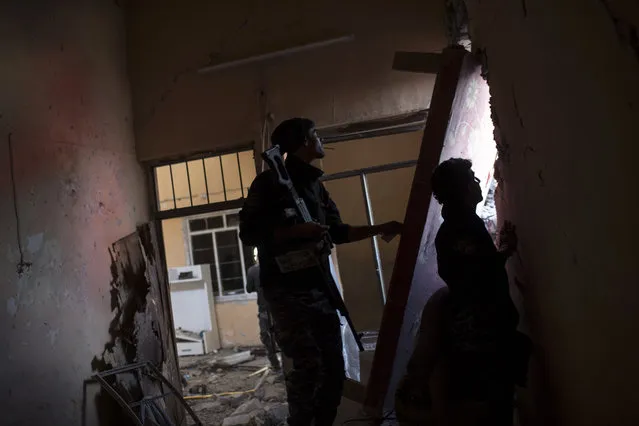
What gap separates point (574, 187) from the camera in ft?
3.59

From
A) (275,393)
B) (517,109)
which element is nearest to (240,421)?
(275,393)

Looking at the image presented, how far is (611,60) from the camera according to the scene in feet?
2.76

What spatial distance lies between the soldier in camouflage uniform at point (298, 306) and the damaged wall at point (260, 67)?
2031 mm

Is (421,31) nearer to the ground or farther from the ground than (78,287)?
farther from the ground

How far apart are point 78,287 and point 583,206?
10.7 feet

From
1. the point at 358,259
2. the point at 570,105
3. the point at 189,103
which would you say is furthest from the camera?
the point at 358,259

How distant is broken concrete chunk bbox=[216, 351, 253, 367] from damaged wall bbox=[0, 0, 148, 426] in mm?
3201

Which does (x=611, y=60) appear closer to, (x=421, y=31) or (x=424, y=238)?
(x=424, y=238)

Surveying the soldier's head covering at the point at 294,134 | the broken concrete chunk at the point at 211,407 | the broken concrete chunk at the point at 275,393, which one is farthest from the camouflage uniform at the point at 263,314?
the soldier's head covering at the point at 294,134

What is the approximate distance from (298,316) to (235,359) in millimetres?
5226

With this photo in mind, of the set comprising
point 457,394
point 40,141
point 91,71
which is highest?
point 91,71

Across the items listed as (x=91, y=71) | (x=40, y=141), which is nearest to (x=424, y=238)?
(x=40, y=141)

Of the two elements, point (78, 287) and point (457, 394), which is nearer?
point (457, 394)

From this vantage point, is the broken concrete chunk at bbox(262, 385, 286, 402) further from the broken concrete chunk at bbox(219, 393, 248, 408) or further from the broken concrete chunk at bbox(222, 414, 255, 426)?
the broken concrete chunk at bbox(222, 414, 255, 426)
